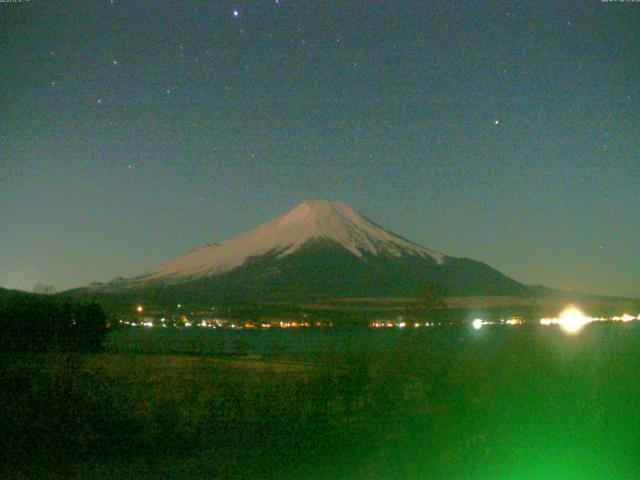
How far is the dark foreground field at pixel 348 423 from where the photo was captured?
1070 centimetres

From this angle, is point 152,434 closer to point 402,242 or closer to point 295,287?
point 295,287

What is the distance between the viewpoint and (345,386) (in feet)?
58.6

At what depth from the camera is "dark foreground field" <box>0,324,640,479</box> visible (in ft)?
35.1

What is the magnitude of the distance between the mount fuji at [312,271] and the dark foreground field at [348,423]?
333 feet

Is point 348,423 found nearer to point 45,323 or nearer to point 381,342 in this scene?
point 381,342

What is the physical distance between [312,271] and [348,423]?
127631mm

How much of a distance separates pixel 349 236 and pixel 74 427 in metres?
153

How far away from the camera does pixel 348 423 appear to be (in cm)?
1415

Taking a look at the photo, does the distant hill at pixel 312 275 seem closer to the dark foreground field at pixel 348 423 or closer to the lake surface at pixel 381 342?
the lake surface at pixel 381 342

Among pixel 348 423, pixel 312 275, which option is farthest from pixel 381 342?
pixel 312 275

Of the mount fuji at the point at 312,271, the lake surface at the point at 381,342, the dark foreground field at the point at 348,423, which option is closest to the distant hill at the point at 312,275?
the mount fuji at the point at 312,271

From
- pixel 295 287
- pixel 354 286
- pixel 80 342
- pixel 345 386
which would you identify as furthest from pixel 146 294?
pixel 345 386

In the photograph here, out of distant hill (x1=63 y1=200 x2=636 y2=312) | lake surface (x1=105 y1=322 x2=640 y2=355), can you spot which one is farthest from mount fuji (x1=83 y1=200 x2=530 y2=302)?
lake surface (x1=105 y1=322 x2=640 y2=355)

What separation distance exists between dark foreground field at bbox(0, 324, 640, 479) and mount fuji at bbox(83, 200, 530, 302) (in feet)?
333
